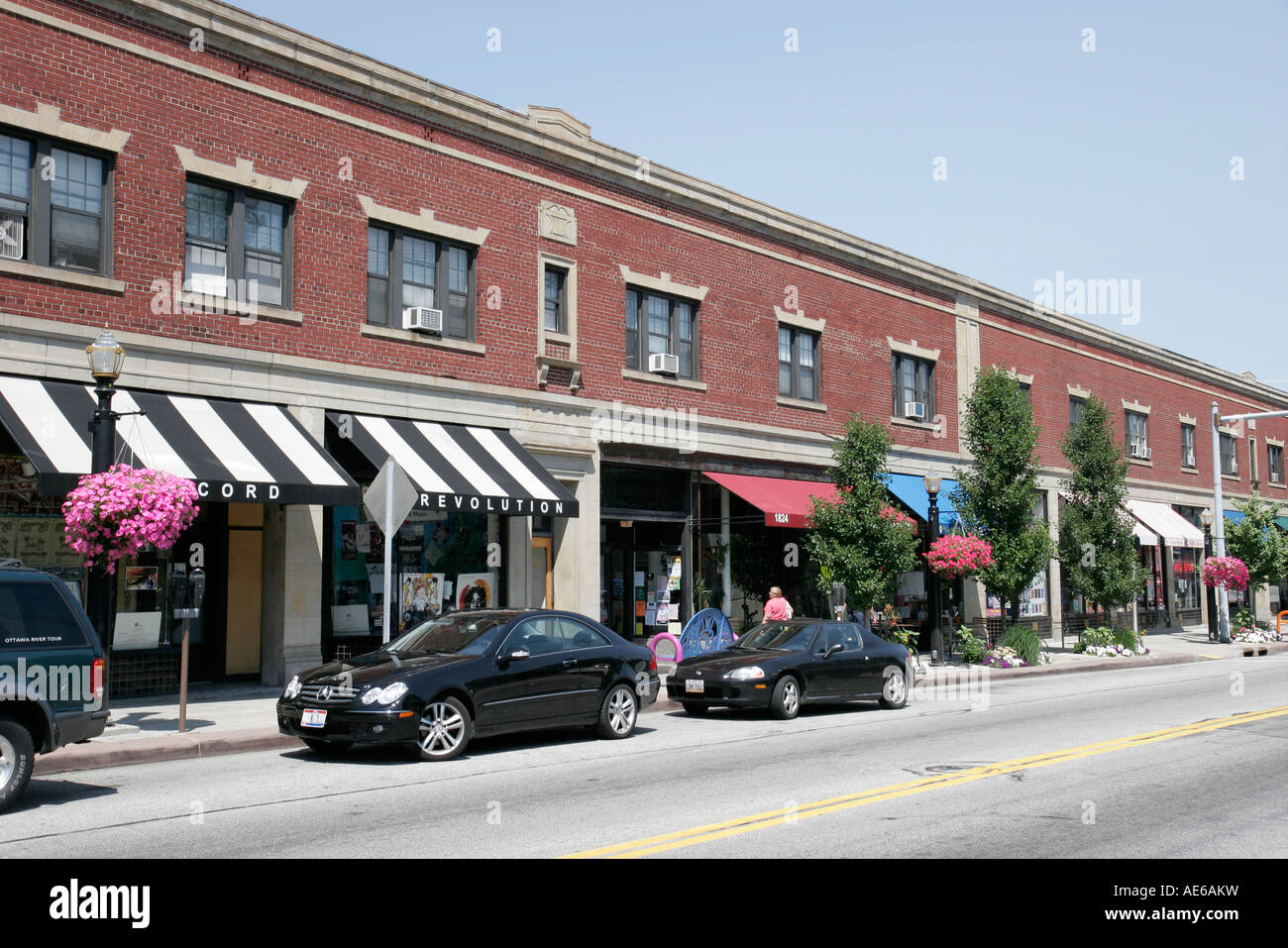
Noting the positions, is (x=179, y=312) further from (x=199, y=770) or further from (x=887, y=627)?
(x=887, y=627)

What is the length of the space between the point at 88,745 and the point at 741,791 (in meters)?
6.67

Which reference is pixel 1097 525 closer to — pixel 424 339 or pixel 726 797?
pixel 424 339

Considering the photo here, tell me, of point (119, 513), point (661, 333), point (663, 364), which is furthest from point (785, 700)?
point (661, 333)

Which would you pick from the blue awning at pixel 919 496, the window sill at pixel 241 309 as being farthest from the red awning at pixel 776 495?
the window sill at pixel 241 309

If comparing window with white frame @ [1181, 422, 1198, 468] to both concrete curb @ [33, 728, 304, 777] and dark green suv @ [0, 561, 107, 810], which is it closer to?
concrete curb @ [33, 728, 304, 777]

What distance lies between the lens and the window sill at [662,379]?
875 inches

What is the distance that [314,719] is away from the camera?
36.6 ft

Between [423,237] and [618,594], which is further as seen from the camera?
[618,594]

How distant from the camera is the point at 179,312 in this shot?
1591cm

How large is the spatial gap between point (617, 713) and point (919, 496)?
16764mm

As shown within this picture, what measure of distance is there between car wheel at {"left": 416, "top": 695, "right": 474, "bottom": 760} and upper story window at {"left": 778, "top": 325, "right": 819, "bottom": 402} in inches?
617

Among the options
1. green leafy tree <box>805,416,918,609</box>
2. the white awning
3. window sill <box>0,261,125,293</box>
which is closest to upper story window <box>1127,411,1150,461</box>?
the white awning
